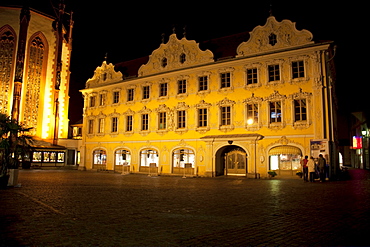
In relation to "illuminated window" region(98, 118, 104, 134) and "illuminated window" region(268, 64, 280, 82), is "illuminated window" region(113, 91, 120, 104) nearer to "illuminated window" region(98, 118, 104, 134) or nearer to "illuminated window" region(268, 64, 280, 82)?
"illuminated window" region(98, 118, 104, 134)

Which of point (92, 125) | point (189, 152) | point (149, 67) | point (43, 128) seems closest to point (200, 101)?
point (189, 152)

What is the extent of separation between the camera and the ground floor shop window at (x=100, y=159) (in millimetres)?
35850

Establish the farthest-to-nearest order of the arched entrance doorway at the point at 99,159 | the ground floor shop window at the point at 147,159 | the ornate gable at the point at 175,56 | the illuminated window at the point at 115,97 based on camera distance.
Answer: the arched entrance doorway at the point at 99,159
the illuminated window at the point at 115,97
the ground floor shop window at the point at 147,159
the ornate gable at the point at 175,56

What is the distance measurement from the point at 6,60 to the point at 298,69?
127ft

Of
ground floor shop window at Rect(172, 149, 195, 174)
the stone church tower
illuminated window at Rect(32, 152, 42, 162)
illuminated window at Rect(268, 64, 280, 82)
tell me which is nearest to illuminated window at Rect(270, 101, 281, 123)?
illuminated window at Rect(268, 64, 280, 82)

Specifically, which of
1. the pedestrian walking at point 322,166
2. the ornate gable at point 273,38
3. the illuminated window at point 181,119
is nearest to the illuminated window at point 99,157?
the illuminated window at point 181,119

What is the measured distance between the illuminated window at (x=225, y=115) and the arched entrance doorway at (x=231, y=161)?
7.10ft

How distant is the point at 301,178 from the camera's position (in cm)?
2353

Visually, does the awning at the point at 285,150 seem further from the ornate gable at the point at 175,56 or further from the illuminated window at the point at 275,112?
the ornate gable at the point at 175,56

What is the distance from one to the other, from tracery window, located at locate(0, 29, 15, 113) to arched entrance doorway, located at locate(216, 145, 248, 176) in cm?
3170

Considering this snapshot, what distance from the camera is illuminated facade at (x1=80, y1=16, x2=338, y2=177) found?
949 inches

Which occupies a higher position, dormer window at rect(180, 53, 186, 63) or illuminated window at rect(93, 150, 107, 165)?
dormer window at rect(180, 53, 186, 63)

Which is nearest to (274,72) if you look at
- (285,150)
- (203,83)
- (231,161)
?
(285,150)

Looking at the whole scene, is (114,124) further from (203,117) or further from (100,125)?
(203,117)
